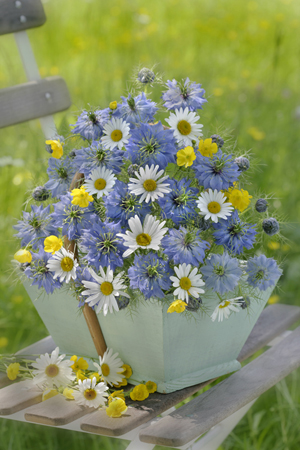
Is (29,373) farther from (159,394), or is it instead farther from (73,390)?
(159,394)

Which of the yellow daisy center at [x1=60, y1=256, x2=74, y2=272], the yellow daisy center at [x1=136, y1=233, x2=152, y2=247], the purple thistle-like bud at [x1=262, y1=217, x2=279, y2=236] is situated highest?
the yellow daisy center at [x1=136, y1=233, x2=152, y2=247]

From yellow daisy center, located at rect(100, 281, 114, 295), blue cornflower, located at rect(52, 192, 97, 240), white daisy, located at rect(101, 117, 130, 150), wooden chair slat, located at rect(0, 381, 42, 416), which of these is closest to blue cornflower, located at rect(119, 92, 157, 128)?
white daisy, located at rect(101, 117, 130, 150)

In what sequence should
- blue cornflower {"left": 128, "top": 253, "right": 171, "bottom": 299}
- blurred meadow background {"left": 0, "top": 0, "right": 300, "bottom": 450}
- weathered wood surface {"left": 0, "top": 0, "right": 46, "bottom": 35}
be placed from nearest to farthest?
blue cornflower {"left": 128, "top": 253, "right": 171, "bottom": 299}
weathered wood surface {"left": 0, "top": 0, "right": 46, "bottom": 35}
blurred meadow background {"left": 0, "top": 0, "right": 300, "bottom": 450}

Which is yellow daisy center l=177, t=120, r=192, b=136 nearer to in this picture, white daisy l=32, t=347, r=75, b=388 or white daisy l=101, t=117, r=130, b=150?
white daisy l=101, t=117, r=130, b=150

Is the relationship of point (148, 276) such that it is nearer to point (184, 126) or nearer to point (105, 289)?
point (105, 289)

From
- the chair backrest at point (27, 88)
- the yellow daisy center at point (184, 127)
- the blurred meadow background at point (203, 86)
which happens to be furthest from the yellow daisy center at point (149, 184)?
the chair backrest at point (27, 88)

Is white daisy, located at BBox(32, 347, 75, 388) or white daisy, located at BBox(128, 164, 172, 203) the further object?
white daisy, located at BBox(32, 347, 75, 388)

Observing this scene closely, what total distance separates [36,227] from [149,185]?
0.22m

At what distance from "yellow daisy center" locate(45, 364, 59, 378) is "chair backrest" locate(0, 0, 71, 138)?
0.56m

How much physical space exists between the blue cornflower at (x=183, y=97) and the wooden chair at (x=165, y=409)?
46 cm

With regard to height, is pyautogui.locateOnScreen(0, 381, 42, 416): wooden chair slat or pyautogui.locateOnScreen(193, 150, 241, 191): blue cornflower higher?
pyautogui.locateOnScreen(193, 150, 241, 191): blue cornflower

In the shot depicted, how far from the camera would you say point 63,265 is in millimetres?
701

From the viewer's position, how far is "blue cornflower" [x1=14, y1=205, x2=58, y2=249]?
77 cm

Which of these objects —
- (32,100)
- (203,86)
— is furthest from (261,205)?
(203,86)
